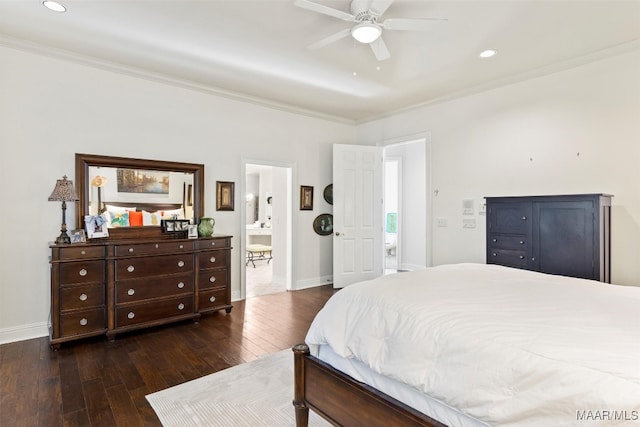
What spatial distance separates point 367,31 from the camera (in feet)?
8.48

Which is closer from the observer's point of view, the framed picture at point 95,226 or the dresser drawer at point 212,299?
the framed picture at point 95,226

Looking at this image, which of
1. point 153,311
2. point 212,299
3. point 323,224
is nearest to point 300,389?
point 153,311

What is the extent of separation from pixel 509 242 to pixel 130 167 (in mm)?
4198

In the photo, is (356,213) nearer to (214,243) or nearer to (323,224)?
(323,224)

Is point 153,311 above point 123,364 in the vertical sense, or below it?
above

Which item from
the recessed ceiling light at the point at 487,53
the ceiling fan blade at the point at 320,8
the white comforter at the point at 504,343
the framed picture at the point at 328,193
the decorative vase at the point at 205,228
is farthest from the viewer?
the framed picture at the point at 328,193

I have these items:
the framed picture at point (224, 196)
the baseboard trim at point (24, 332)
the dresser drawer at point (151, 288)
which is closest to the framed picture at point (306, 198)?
the framed picture at point (224, 196)

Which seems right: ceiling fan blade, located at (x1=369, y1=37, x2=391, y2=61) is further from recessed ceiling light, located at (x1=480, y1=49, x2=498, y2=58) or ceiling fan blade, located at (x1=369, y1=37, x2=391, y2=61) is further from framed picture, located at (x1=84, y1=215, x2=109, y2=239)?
framed picture, located at (x1=84, y1=215, x2=109, y2=239)

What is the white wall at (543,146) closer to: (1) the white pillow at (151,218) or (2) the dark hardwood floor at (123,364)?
(2) the dark hardwood floor at (123,364)

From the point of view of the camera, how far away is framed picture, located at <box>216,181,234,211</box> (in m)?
4.48

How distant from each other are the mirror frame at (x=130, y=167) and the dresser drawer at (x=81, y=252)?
1.48 ft

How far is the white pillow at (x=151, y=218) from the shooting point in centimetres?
387

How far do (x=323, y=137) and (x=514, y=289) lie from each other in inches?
170

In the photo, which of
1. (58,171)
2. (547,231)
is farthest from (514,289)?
(58,171)
